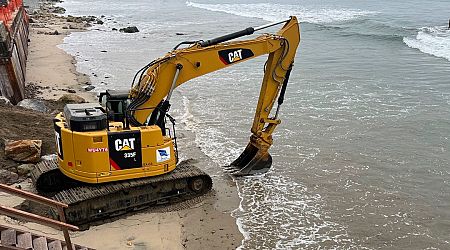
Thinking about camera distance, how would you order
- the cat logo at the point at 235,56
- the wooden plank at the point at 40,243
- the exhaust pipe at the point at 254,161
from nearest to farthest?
1. the wooden plank at the point at 40,243
2. the cat logo at the point at 235,56
3. the exhaust pipe at the point at 254,161

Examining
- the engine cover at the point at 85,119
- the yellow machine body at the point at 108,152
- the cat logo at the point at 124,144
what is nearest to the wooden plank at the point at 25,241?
the yellow machine body at the point at 108,152

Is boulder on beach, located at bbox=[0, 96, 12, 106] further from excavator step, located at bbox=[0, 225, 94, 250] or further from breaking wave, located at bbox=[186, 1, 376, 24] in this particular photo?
breaking wave, located at bbox=[186, 1, 376, 24]

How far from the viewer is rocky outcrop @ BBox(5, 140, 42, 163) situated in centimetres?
1094

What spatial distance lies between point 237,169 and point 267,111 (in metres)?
1.67

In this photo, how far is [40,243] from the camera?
6320 millimetres

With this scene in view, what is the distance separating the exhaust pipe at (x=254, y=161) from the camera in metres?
11.5

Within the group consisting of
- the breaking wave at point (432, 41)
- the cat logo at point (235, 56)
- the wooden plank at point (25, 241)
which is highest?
the cat logo at point (235, 56)

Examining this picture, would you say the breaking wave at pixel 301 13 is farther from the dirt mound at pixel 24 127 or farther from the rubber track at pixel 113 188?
the rubber track at pixel 113 188

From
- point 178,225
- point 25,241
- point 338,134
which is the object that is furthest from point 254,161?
point 25,241

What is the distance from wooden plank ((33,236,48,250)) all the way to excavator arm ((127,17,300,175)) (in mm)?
3913

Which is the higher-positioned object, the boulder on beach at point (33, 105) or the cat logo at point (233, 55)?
the cat logo at point (233, 55)

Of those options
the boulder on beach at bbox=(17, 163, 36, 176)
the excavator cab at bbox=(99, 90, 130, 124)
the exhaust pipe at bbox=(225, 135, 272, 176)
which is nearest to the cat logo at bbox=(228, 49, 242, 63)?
the exhaust pipe at bbox=(225, 135, 272, 176)

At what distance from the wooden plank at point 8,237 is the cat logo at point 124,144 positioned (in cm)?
339

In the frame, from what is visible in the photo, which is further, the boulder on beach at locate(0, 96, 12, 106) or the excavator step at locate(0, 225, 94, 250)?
the boulder on beach at locate(0, 96, 12, 106)
